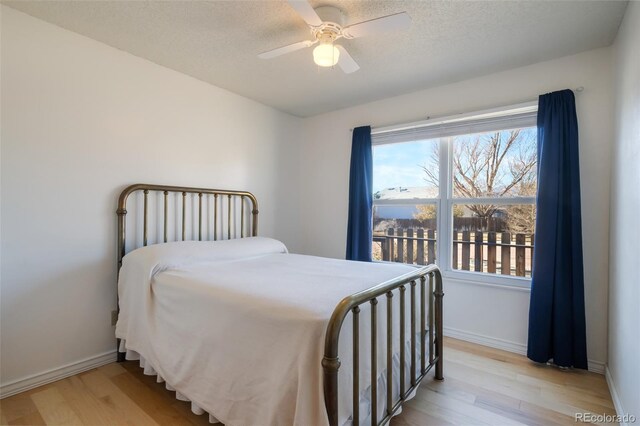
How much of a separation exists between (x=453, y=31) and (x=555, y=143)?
114cm

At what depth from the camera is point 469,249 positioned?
289cm

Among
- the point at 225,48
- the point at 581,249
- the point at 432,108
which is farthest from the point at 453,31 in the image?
the point at 581,249

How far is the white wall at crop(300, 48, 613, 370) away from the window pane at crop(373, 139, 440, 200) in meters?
0.31

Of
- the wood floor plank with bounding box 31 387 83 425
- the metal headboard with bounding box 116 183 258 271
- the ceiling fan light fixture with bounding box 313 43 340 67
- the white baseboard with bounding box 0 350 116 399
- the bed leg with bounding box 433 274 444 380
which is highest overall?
the ceiling fan light fixture with bounding box 313 43 340 67

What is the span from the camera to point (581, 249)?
2221 millimetres

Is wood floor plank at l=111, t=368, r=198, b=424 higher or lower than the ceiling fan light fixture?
lower

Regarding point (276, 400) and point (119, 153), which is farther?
point (119, 153)

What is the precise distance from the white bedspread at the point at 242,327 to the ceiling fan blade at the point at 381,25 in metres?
1.39

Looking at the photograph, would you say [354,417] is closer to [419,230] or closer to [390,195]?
[419,230]

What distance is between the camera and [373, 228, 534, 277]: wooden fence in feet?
8.68

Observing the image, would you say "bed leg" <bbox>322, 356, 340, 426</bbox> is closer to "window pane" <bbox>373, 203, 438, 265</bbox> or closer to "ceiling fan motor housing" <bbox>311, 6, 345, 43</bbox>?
"ceiling fan motor housing" <bbox>311, 6, 345, 43</bbox>

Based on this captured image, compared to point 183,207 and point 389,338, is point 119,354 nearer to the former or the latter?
point 183,207

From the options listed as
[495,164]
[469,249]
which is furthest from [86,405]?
[495,164]

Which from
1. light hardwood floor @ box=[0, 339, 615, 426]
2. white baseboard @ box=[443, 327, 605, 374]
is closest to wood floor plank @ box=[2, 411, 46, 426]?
light hardwood floor @ box=[0, 339, 615, 426]
